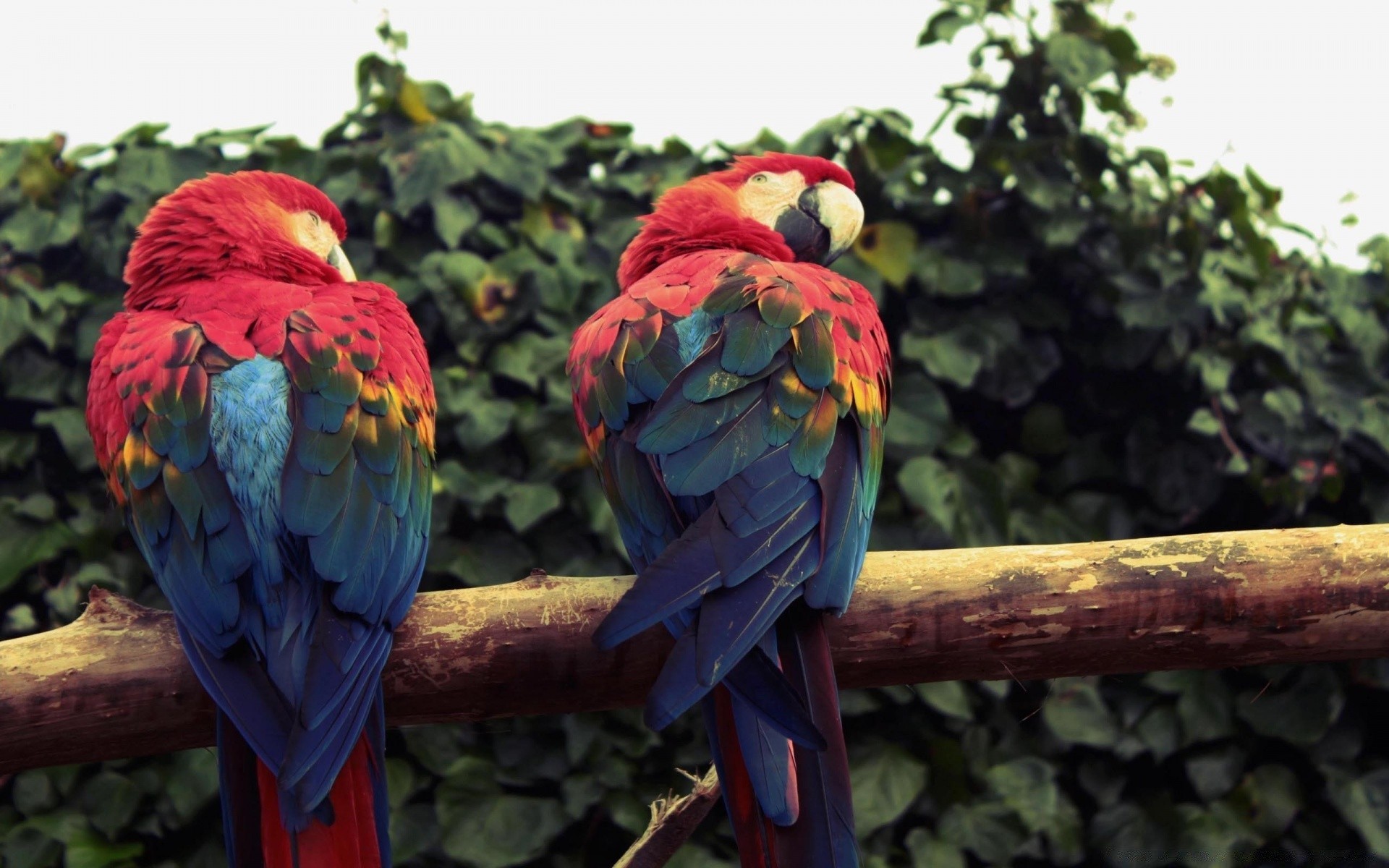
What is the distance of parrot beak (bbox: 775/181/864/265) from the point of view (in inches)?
64.2

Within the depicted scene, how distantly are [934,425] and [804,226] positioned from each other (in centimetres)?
34

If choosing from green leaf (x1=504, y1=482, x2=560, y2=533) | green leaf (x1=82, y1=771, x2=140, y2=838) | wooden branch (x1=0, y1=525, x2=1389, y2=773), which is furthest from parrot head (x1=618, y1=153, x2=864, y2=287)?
green leaf (x1=82, y1=771, x2=140, y2=838)

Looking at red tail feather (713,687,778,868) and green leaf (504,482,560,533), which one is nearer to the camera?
red tail feather (713,687,778,868)

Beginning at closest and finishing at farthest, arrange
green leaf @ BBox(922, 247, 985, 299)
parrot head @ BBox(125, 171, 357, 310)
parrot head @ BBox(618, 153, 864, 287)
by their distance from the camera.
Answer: parrot head @ BBox(125, 171, 357, 310)
parrot head @ BBox(618, 153, 864, 287)
green leaf @ BBox(922, 247, 985, 299)

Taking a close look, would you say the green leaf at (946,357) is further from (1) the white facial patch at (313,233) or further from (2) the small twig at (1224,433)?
(1) the white facial patch at (313,233)

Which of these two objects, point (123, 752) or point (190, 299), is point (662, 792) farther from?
point (190, 299)

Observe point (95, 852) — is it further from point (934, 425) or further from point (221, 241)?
point (934, 425)

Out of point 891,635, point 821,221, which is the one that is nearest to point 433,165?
point 821,221

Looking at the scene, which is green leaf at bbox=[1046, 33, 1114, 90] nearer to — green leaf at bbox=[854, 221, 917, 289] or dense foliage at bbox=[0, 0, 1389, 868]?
dense foliage at bbox=[0, 0, 1389, 868]

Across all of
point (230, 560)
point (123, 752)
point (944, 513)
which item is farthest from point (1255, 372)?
point (123, 752)

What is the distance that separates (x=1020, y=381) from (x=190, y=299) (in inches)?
44.9

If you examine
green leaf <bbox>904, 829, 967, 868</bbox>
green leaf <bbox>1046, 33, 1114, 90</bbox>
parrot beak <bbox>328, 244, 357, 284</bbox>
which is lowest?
green leaf <bbox>904, 829, 967, 868</bbox>

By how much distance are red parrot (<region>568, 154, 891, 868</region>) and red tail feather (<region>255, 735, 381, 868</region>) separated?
24 cm

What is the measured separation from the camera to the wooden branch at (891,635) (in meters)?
1.02
